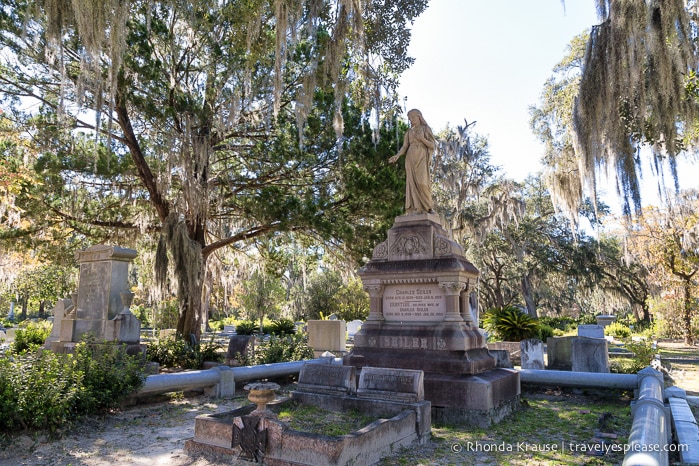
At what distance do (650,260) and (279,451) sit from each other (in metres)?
24.2

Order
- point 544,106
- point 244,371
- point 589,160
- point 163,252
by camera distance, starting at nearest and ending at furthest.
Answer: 1. point 244,371
2. point 589,160
3. point 163,252
4. point 544,106

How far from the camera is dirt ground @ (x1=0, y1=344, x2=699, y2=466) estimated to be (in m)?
4.91

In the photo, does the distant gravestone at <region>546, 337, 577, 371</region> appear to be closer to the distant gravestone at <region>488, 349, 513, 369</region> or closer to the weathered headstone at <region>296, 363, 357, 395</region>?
the distant gravestone at <region>488, 349, 513, 369</region>

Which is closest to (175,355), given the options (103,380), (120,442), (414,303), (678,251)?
(103,380)

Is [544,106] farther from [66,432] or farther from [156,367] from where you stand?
[66,432]

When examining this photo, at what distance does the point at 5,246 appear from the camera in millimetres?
13516

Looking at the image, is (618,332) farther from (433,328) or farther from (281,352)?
(433,328)

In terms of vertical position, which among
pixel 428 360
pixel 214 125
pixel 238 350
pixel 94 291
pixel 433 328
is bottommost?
pixel 238 350

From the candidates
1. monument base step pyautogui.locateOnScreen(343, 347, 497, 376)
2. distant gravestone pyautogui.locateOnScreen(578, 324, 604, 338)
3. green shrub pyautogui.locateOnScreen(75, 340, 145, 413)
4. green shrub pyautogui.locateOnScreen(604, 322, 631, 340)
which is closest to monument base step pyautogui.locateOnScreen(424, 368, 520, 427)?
monument base step pyautogui.locateOnScreen(343, 347, 497, 376)

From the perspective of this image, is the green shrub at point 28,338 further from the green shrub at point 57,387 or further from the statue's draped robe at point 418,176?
the statue's draped robe at point 418,176

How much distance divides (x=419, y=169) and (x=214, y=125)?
628 cm

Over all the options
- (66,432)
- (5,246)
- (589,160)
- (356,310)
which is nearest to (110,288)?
(66,432)

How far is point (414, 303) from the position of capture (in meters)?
8.16

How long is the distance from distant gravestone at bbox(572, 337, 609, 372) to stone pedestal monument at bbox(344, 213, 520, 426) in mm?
2794
